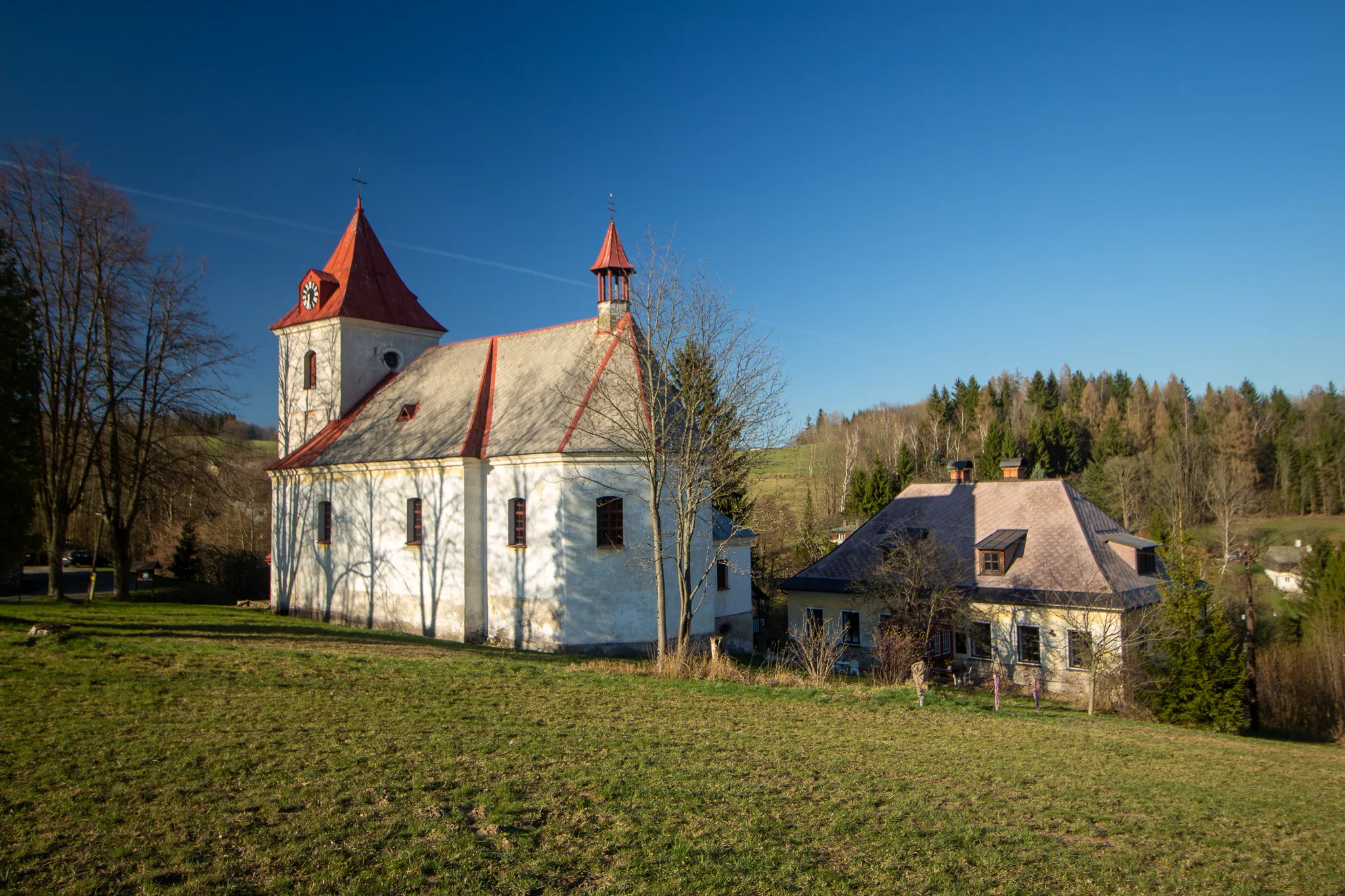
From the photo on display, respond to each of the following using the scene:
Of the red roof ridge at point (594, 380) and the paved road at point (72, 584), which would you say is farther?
the paved road at point (72, 584)

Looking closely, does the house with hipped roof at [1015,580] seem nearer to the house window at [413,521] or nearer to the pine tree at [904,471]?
the house window at [413,521]

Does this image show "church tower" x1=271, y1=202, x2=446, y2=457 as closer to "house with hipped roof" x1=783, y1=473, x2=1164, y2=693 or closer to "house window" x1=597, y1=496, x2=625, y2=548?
"house window" x1=597, y1=496, x2=625, y2=548

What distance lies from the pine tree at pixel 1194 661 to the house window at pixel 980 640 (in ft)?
18.2

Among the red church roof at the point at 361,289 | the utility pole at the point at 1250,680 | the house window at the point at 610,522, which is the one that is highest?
the red church roof at the point at 361,289

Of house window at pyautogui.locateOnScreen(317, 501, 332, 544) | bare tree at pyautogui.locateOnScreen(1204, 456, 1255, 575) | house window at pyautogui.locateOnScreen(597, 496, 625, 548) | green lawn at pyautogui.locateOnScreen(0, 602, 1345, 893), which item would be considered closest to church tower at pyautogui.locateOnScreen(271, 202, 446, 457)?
house window at pyautogui.locateOnScreen(317, 501, 332, 544)

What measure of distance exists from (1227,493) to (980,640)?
4500 centimetres

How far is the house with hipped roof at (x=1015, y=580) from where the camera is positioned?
2588 cm

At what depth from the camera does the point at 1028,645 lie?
2706cm

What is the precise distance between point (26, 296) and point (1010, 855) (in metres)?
20.7

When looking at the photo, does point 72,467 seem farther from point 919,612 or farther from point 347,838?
point 919,612

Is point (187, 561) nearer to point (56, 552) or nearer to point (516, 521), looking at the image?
point (56, 552)

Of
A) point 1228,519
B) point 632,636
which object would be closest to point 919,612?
point 632,636

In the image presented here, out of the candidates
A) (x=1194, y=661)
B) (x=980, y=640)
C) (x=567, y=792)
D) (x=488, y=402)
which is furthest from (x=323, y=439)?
(x=1194, y=661)

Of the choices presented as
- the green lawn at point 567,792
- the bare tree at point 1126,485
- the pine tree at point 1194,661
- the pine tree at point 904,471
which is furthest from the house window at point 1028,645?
the bare tree at point 1126,485
